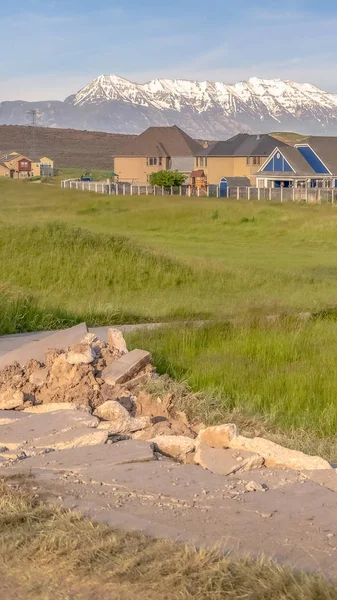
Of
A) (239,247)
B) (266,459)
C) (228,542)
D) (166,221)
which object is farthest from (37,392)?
(166,221)

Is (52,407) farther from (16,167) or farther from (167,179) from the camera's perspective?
(16,167)

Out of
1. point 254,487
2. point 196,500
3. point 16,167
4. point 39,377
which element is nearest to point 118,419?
point 39,377

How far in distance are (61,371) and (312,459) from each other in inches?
133

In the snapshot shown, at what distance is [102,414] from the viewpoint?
8445 mm

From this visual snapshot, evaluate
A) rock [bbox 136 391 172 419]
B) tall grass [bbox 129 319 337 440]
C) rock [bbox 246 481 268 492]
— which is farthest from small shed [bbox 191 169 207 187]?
rock [bbox 246 481 268 492]

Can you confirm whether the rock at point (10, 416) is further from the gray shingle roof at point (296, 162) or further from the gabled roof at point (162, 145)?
the gabled roof at point (162, 145)

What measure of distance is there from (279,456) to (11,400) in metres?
3.12

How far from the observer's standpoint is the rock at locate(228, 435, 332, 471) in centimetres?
688

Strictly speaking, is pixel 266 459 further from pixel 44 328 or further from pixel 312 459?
pixel 44 328

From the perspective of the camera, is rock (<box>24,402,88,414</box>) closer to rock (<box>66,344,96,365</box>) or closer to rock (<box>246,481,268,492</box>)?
rock (<box>66,344,96,365</box>)

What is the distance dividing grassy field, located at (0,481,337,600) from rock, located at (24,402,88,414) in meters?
3.28

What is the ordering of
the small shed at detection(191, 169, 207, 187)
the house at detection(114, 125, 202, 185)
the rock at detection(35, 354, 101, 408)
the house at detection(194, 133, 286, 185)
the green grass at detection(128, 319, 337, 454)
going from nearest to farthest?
the rock at detection(35, 354, 101, 408) → the green grass at detection(128, 319, 337, 454) → the house at detection(194, 133, 286, 185) → the small shed at detection(191, 169, 207, 187) → the house at detection(114, 125, 202, 185)

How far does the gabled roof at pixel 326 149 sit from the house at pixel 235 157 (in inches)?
308

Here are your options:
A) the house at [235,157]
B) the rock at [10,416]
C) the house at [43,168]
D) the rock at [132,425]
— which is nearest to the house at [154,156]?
the house at [235,157]
